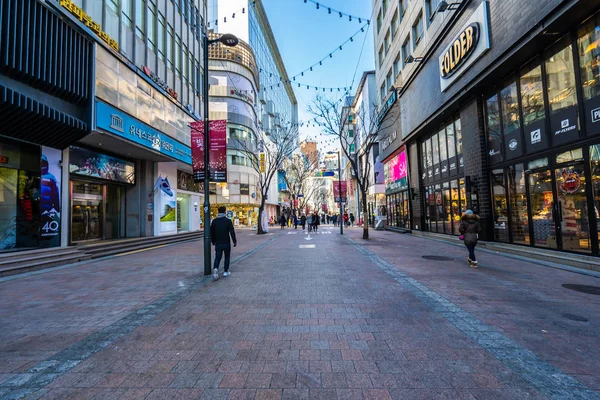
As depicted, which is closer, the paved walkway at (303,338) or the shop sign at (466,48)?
the paved walkway at (303,338)

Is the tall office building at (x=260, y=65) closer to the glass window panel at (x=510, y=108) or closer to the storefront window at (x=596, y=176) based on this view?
the glass window panel at (x=510, y=108)

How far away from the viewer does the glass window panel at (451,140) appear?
16.2 m

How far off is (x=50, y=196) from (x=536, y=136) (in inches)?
669

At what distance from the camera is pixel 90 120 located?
11375 millimetres

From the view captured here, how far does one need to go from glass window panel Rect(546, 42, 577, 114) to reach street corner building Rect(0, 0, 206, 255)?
51.2 feet

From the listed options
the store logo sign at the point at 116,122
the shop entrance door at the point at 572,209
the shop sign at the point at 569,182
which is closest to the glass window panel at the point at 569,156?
the shop entrance door at the point at 572,209

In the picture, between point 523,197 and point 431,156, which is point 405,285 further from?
point 431,156

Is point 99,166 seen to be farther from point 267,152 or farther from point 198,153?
point 267,152

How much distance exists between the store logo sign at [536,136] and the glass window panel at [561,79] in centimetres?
74

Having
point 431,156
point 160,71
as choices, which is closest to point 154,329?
point 160,71

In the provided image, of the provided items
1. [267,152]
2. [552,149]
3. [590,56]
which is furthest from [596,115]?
[267,152]

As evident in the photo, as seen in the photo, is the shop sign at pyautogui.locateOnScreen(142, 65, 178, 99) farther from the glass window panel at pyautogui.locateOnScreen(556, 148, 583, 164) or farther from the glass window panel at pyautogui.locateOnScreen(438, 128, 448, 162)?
the glass window panel at pyautogui.locateOnScreen(556, 148, 583, 164)

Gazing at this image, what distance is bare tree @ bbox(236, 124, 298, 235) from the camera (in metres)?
27.2

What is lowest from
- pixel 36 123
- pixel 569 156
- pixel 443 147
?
pixel 569 156
